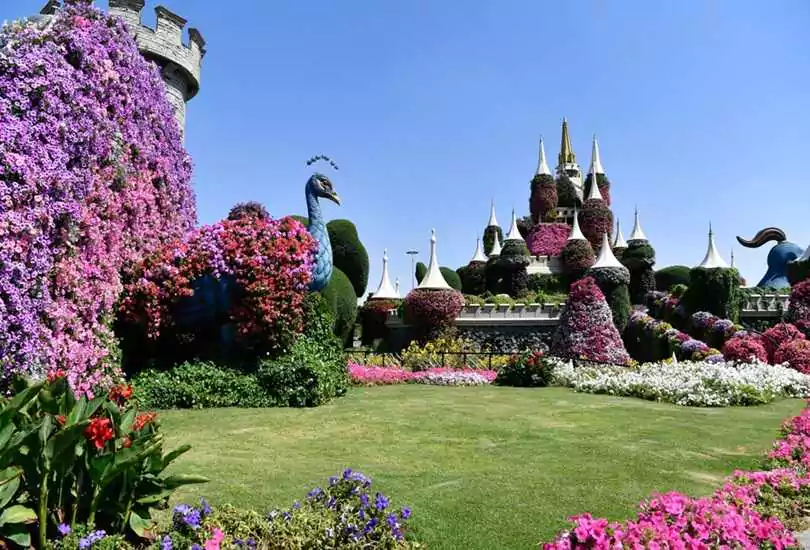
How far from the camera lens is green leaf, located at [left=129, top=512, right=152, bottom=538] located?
382cm

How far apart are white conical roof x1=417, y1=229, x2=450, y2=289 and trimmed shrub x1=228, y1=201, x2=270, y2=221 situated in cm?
1380

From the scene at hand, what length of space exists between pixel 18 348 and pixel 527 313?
22.1 metres

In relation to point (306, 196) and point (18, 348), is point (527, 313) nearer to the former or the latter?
point (306, 196)

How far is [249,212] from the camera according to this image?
1276cm

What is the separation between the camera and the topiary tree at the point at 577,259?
38531mm

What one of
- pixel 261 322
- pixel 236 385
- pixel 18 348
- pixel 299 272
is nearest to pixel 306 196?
pixel 299 272

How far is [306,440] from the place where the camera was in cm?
762

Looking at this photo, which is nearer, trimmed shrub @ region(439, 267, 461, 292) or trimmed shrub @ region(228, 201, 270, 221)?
trimmed shrub @ region(228, 201, 270, 221)

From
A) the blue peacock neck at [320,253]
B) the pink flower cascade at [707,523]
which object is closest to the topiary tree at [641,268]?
the blue peacock neck at [320,253]

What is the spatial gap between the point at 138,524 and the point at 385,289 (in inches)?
1224

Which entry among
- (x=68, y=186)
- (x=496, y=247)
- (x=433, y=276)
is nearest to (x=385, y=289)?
(x=433, y=276)

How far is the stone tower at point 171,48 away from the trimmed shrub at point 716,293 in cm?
2019

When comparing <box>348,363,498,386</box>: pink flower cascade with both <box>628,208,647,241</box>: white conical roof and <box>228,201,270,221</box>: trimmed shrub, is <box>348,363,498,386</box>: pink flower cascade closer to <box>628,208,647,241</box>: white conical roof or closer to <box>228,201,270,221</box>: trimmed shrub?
<box>228,201,270,221</box>: trimmed shrub

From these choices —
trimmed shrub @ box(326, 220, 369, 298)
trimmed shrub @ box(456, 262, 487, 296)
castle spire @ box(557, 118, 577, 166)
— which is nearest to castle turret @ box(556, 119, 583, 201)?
castle spire @ box(557, 118, 577, 166)
